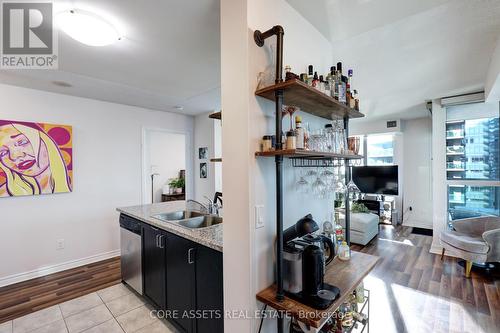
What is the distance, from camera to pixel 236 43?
1.28 meters

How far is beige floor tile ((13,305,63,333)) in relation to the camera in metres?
2.06

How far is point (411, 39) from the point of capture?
2.05 metres

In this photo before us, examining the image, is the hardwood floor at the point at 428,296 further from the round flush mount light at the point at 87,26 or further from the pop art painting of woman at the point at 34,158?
the pop art painting of woman at the point at 34,158

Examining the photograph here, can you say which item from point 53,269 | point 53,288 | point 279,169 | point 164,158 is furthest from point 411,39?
point 164,158

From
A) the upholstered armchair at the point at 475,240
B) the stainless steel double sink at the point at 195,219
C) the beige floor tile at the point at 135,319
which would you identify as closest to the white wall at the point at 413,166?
the upholstered armchair at the point at 475,240

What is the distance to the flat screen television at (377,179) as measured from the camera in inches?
211

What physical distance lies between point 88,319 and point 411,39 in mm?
3976

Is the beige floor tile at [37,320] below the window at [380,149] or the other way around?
below

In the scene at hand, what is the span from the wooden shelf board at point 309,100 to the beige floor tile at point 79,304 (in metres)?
2.77

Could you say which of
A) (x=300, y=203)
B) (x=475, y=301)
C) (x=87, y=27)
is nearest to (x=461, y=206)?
(x=475, y=301)

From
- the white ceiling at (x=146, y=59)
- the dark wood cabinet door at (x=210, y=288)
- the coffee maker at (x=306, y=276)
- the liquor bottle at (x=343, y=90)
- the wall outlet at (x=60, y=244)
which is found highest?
the white ceiling at (x=146, y=59)

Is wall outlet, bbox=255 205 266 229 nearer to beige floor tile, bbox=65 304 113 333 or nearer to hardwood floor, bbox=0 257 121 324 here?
beige floor tile, bbox=65 304 113 333

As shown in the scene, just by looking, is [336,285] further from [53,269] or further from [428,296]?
[53,269]

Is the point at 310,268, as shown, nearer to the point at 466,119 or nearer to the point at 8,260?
the point at 8,260
